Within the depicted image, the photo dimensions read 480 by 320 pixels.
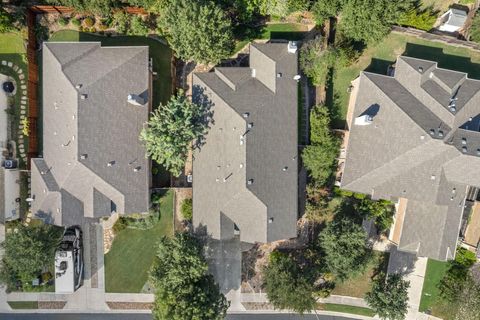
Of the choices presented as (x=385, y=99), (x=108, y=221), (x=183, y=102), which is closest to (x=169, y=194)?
(x=108, y=221)

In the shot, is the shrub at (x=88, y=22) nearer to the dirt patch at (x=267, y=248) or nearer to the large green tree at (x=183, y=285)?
the large green tree at (x=183, y=285)

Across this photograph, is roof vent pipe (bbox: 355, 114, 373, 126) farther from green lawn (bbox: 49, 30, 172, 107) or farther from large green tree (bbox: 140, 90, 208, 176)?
green lawn (bbox: 49, 30, 172, 107)

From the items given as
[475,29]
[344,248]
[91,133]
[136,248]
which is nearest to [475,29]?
[475,29]

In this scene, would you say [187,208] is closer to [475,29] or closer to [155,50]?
[155,50]

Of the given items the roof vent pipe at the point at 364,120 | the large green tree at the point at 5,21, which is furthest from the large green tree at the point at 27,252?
the roof vent pipe at the point at 364,120

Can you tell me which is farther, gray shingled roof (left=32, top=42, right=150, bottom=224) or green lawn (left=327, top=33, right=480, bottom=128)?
green lawn (left=327, top=33, right=480, bottom=128)

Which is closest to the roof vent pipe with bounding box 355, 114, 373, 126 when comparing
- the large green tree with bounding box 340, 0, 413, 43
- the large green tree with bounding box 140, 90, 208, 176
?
the large green tree with bounding box 340, 0, 413, 43

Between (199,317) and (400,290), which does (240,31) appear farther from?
(400,290)
